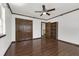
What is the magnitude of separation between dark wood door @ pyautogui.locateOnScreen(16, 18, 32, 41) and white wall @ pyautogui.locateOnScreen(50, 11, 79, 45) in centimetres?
264

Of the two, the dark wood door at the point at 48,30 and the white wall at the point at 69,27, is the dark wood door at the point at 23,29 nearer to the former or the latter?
the dark wood door at the point at 48,30

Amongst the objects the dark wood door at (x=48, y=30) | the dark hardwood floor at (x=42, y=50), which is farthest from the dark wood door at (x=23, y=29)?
the dark wood door at (x=48, y=30)

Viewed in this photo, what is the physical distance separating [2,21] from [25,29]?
433 cm

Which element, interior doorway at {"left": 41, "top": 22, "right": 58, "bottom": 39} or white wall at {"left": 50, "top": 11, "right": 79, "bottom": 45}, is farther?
interior doorway at {"left": 41, "top": 22, "right": 58, "bottom": 39}

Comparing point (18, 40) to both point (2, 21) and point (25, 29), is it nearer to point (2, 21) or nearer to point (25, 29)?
point (25, 29)

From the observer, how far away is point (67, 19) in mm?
6777

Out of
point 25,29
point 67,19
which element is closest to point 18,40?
point 25,29

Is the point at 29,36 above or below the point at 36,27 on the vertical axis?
below

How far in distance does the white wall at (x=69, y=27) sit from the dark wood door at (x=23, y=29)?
8.65 ft

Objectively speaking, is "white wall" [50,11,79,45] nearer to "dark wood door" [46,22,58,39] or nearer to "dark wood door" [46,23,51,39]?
"dark wood door" [46,22,58,39]

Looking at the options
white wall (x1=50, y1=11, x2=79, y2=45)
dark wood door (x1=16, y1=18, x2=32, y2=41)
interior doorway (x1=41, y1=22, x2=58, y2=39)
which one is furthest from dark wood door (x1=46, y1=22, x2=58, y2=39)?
dark wood door (x1=16, y1=18, x2=32, y2=41)

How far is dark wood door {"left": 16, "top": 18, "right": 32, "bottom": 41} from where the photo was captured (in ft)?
24.4

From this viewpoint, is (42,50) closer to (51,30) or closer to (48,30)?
(51,30)

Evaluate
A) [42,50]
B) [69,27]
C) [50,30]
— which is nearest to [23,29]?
[50,30]
